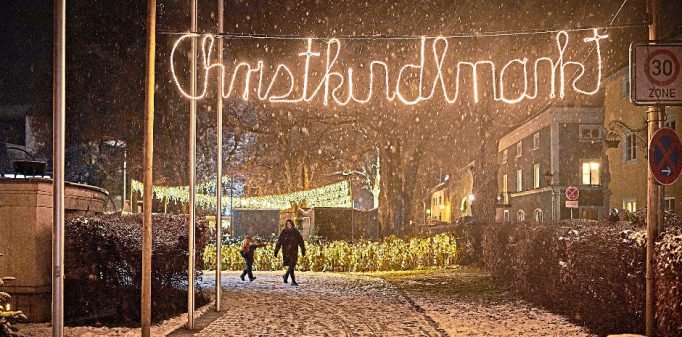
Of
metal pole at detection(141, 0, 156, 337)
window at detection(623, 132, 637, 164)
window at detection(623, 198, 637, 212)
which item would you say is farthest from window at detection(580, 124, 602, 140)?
metal pole at detection(141, 0, 156, 337)

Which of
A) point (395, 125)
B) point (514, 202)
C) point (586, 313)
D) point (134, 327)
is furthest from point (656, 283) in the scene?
point (514, 202)

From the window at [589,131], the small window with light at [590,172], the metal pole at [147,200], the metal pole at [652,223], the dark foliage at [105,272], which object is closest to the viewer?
the metal pole at [652,223]

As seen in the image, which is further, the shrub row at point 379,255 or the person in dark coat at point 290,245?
the shrub row at point 379,255

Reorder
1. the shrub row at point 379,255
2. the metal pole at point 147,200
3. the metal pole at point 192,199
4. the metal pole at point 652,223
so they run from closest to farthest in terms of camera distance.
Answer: the metal pole at point 652,223 → the metal pole at point 147,200 → the metal pole at point 192,199 → the shrub row at point 379,255

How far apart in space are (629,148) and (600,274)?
23.8m

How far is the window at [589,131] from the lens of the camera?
1574 inches

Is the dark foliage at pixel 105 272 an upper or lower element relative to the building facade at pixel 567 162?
lower

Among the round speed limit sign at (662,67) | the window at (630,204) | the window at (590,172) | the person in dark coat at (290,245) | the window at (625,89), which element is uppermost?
the window at (625,89)

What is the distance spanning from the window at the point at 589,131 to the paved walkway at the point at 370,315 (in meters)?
26.8

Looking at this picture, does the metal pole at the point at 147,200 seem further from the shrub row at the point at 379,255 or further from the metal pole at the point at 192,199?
the shrub row at the point at 379,255

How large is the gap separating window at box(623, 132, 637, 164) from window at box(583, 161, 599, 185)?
8915 mm

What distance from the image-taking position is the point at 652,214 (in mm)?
7766

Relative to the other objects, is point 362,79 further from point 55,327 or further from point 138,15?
point 55,327

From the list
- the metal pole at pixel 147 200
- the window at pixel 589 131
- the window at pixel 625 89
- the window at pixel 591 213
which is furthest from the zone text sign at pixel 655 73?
the window at pixel 589 131
